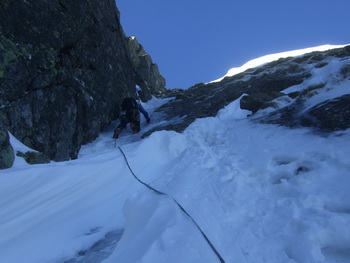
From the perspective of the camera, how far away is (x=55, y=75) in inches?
398

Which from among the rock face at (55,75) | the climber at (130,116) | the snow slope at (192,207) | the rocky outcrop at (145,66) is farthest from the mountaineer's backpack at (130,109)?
the rocky outcrop at (145,66)

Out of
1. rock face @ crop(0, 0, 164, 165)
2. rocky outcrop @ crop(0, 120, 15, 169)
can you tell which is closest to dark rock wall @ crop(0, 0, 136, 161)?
rock face @ crop(0, 0, 164, 165)

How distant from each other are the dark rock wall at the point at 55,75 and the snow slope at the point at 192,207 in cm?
451

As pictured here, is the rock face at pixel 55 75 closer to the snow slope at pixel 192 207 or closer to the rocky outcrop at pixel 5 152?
the rocky outcrop at pixel 5 152

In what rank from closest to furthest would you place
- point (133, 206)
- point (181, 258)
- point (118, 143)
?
point (181, 258), point (133, 206), point (118, 143)

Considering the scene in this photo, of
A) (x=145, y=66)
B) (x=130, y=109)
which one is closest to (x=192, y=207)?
(x=130, y=109)

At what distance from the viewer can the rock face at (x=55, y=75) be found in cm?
849

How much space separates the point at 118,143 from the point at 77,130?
1.91 metres

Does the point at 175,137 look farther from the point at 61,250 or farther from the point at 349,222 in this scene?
the point at 349,222

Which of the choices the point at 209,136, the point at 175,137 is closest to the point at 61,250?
the point at 175,137

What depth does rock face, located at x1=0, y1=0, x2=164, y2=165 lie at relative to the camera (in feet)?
27.9

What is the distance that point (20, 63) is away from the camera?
28.9 ft

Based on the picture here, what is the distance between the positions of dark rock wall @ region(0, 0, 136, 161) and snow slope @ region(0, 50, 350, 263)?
4509 millimetres

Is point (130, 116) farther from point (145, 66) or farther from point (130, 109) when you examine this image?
point (145, 66)
